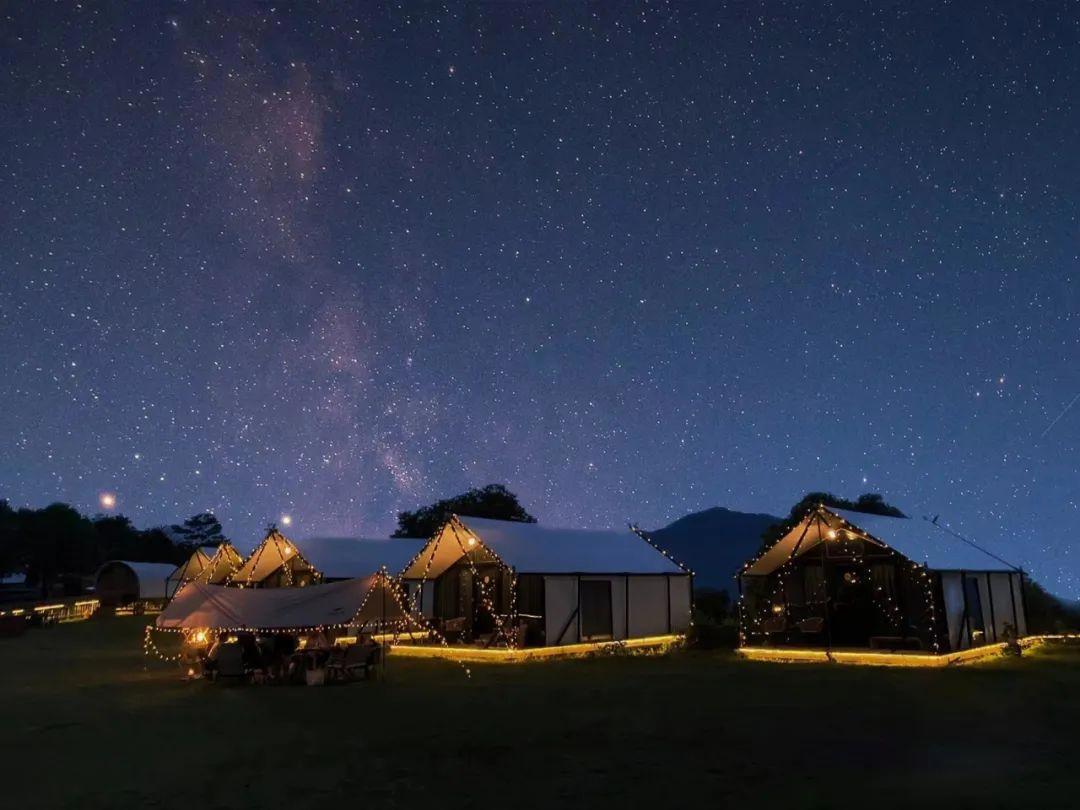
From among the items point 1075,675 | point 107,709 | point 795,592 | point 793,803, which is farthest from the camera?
point 795,592

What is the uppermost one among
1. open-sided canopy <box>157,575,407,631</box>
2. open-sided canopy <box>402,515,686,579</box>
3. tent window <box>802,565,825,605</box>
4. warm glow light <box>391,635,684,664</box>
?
open-sided canopy <box>402,515,686,579</box>

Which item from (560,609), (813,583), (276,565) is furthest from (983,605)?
(276,565)

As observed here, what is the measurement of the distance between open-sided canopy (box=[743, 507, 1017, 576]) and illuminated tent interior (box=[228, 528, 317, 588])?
14567 mm

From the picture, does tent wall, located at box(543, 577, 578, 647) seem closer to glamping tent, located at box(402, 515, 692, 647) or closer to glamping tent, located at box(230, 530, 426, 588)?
glamping tent, located at box(402, 515, 692, 647)

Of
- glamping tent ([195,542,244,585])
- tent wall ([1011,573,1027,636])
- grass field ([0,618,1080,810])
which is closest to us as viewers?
grass field ([0,618,1080,810])

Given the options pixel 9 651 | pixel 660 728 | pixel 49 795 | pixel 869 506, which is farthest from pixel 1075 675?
pixel 869 506

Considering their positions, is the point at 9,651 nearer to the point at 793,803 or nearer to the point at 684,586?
the point at 684,586

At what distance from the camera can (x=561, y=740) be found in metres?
9.78

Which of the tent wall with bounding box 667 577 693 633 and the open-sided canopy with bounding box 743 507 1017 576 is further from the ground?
the open-sided canopy with bounding box 743 507 1017 576

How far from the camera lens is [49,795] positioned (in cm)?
757

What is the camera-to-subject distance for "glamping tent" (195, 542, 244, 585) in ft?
105

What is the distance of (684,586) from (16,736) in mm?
17661

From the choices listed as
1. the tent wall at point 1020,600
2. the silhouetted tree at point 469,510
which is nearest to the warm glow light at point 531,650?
the tent wall at point 1020,600

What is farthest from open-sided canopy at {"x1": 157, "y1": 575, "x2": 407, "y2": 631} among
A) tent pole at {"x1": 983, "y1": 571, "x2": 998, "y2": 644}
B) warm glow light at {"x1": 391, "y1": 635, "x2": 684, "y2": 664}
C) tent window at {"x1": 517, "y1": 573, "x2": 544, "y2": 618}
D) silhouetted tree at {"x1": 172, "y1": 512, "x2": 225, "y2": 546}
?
silhouetted tree at {"x1": 172, "y1": 512, "x2": 225, "y2": 546}
